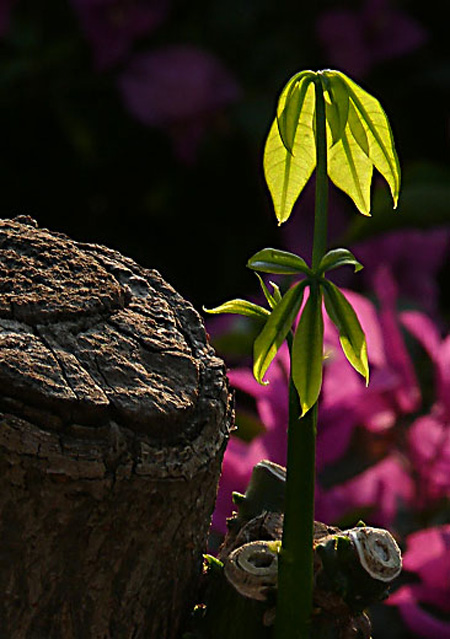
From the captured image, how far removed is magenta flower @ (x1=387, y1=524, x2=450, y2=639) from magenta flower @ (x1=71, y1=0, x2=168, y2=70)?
4.28 feet

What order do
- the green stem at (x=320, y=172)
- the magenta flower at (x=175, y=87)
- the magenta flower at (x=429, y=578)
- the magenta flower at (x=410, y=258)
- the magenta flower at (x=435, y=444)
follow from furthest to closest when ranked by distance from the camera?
the magenta flower at (x=175, y=87), the magenta flower at (x=410, y=258), the magenta flower at (x=435, y=444), the magenta flower at (x=429, y=578), the green stem at (x=320, y=172)

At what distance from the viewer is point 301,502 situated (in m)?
0.44

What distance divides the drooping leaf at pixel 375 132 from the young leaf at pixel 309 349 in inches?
1.9

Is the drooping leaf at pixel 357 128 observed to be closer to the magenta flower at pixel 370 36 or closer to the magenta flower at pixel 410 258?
the magenta flower at pixel 410 258

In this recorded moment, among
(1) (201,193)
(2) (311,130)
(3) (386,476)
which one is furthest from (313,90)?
(1) (201,193)

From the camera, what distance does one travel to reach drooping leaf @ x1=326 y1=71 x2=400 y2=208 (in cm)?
43

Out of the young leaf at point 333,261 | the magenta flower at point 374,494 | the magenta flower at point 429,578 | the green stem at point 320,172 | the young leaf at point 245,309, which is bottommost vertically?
the young leaf at point 245,309

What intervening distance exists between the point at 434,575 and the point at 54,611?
2.05 ft

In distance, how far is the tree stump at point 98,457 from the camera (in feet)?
1.42

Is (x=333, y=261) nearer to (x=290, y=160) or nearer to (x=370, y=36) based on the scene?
(x=290, y=160)

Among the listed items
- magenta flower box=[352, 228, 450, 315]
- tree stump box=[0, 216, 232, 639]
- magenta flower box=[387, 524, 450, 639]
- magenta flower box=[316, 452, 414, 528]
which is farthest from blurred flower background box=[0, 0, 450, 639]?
tree stump box=[0, 216, 232, 639]

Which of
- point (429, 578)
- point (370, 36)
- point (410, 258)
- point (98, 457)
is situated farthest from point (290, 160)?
point (370, 36)

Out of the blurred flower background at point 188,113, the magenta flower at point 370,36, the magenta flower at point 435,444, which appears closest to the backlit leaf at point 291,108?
the magenta flower at point 435,444

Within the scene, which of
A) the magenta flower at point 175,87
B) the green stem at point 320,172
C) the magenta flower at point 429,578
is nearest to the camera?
the green stem at point 320,172
